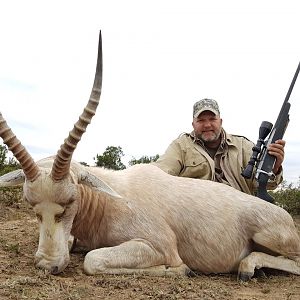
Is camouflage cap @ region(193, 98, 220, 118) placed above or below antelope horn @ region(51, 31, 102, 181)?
above

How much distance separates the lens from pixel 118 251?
5012mm

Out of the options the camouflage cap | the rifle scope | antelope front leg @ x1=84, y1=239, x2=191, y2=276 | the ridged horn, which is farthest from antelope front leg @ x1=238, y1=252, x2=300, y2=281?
the camouflage cap

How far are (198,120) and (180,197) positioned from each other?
240 centimetres

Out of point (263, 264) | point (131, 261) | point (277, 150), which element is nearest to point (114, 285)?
point (131, 261)

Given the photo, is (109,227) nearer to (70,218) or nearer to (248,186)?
(70,218)

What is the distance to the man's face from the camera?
308 inches

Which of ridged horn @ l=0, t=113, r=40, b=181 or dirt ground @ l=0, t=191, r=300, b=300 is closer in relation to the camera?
dirt ground @ l=0, t=191, r=300, b=300

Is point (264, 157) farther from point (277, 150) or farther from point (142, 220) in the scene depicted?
point (142, 220)

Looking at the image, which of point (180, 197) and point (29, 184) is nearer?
point (29, 184)

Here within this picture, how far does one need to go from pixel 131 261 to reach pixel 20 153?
1.46 m

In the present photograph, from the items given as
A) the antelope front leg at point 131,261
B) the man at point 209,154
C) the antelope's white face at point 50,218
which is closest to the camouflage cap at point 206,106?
the man at point 209,154

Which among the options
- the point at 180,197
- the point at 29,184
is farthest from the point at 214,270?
the point at 29,184

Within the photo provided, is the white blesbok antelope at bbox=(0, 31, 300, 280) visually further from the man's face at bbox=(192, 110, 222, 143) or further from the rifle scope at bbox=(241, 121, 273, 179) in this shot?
the man's face at bbox=(192, 110, 222, 143)

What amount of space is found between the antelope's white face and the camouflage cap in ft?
11.9
